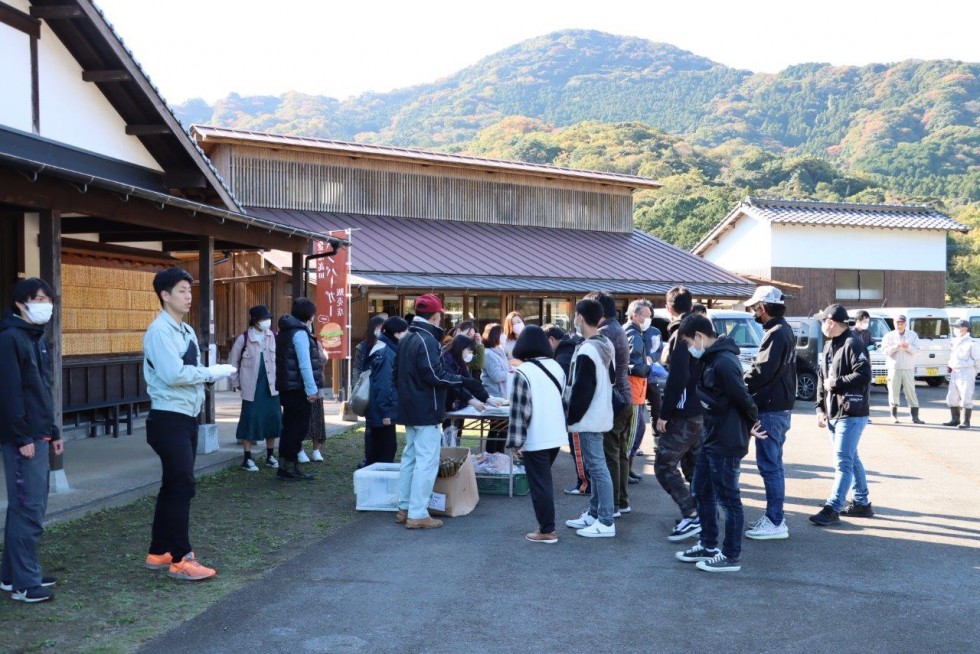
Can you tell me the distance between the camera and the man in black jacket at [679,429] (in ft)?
22.5

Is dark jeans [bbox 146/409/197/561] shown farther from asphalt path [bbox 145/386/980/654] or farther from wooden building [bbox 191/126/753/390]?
wooden building [bbox 191/126/753/390]

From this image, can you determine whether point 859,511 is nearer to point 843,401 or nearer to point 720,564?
point 843,401

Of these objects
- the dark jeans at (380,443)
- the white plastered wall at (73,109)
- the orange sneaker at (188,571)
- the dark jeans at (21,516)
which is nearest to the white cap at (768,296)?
the dark jeans at (380,443)

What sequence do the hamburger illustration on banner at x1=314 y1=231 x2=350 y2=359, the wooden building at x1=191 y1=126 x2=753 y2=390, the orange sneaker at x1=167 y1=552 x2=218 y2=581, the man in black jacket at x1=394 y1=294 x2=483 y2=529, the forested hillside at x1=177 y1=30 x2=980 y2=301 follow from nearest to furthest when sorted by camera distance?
1. the orange sneaker at x1=167 y1=552 x2=218 y2=581
2. the man in black jacket at x1=394 y1=294 x2=483 y2=529
3. the hamburger illustration on banner at x1=314 y1=231 x2=350 y2=359
4. the wooden building at x1=191 y1=126 x2=753 y2=390
5. the forested hillside at x1=177 y1=30 x2=980 y2=301

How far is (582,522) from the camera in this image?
7.27 metres

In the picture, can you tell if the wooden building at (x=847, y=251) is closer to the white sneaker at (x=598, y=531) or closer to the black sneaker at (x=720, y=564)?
the white sneaker at (x=598, y=531)

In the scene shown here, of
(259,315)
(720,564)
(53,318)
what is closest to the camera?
(720,564)

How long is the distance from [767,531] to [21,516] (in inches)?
201

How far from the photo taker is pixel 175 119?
457 inches

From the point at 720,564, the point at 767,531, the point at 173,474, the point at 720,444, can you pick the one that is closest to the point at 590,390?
the point at 720,444

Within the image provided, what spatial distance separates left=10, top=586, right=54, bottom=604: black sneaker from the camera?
17.0 feet

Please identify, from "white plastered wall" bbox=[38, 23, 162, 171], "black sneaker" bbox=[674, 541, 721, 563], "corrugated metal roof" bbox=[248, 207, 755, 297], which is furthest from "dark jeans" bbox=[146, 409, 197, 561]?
"corrugated metal roof" bbox=[248, 207, 755, 297]

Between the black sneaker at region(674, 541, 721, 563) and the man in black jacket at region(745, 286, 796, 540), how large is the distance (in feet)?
2.78

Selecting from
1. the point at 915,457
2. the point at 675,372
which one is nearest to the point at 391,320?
the point at 675,372
